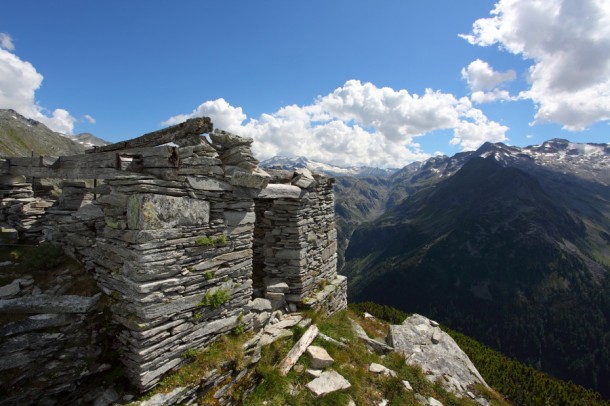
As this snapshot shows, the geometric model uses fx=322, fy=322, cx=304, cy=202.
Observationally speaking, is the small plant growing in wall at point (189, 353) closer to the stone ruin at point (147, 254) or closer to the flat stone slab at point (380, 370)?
the stone ruin at point (147, 254)

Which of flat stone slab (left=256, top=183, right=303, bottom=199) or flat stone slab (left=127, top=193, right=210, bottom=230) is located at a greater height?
flat stone slab (left=256, top=183, right=303, bottom=199)

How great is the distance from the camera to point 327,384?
9.57m

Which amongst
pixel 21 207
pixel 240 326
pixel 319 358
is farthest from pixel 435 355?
pixel 21 207

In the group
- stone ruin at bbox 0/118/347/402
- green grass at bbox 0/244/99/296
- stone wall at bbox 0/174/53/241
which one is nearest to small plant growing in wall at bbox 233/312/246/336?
stone ruin at bbox 0/118/347/402

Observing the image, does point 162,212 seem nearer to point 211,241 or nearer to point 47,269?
point 211,241

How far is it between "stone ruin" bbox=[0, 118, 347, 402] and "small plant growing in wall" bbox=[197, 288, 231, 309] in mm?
29

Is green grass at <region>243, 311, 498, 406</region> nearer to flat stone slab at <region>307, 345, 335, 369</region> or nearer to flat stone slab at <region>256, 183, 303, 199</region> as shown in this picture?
flat stone slab at <region>307, 345, 335, 369</region>

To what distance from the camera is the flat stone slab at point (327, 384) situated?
30.3ft

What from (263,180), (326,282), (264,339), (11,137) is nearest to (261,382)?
(264,339)

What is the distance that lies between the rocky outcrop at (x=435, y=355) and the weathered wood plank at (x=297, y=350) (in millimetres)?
4513

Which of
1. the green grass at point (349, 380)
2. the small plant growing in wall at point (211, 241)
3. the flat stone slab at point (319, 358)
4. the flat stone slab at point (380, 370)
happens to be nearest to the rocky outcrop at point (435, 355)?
the green grass at point (349, 380)

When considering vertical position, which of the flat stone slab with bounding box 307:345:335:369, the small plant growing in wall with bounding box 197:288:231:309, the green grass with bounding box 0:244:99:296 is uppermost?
the green grass with bounding box 0:244:99:296

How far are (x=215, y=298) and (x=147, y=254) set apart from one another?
248cm

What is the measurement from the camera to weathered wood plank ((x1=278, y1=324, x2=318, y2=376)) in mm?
9828
